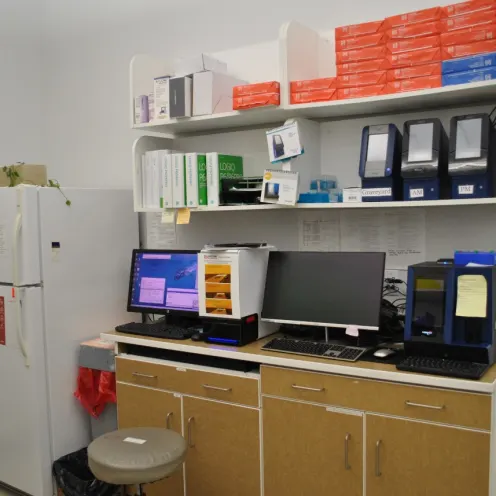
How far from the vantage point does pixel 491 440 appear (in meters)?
2.00

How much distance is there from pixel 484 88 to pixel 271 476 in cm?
181

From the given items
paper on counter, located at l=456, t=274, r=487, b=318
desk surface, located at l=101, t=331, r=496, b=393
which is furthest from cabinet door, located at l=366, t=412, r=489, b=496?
paper on counter, located at l=456, t=274, r=487, b=318

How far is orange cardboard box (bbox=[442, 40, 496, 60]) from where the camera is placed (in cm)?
228

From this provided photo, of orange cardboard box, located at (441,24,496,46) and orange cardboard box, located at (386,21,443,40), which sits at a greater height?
orange cardboard box, located at (386,21,443,40)

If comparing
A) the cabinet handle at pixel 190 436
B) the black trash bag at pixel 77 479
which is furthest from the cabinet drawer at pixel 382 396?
the black trash bag at pixel 77 479

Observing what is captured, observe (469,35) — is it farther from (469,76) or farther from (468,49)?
(469,76)

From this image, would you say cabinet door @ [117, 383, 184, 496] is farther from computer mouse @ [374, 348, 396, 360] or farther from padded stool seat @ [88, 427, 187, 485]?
computer mouse @ [374, 348, 396, 360]

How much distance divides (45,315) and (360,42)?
2036 millimetres

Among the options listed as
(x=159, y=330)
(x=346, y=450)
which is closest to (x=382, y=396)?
(x=346, y=450)

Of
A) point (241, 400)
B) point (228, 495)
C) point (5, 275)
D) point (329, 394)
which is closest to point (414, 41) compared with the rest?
point (329, 394)

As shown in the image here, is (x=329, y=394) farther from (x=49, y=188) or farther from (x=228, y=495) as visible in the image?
(x=49, y=188)

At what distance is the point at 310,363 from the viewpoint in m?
2.33

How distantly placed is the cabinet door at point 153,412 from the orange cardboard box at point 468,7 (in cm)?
202

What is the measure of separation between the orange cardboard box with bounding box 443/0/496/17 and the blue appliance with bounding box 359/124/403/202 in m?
0.49
